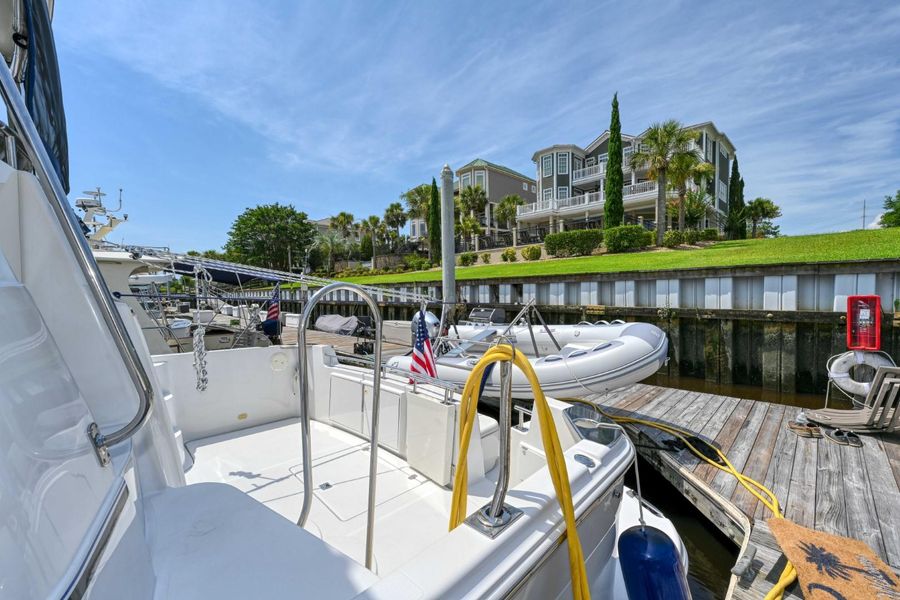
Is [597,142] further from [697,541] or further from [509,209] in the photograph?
[697,541]

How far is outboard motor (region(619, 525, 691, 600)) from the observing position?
1.62 meters

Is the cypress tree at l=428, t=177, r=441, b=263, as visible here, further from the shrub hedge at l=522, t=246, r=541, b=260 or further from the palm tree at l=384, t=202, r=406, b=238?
the shrub hedge at l=522, t=246, r=541, b=260

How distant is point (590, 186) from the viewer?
103 feet

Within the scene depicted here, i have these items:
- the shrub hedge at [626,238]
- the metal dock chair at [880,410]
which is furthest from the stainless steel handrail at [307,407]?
the shrub hedge at [626,238]

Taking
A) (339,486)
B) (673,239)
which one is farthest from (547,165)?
(339,486)

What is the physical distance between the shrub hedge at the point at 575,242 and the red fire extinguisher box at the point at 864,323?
45.7 feet

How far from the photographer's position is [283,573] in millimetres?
1072

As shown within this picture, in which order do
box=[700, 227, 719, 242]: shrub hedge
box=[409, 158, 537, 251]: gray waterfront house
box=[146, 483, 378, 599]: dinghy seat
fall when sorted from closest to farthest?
box=[146, 483, 378, 599]: dinghy seat → box=[700, 227, 719, 242]: shrub hedge → box=[409, 158, 537, 251]: gray waterfront house

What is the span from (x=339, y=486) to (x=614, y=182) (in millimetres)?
23011

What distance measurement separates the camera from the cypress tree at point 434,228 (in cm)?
3114

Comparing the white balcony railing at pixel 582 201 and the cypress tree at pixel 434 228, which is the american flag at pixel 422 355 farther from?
the cypress tree at pixel 434 228

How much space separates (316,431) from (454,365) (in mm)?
2548

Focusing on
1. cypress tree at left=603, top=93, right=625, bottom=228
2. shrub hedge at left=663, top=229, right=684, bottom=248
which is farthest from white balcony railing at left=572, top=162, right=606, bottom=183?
shrub hedge at left=663, top=229, right=684, bottom=248

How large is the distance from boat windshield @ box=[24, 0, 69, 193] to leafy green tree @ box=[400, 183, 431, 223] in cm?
3319
